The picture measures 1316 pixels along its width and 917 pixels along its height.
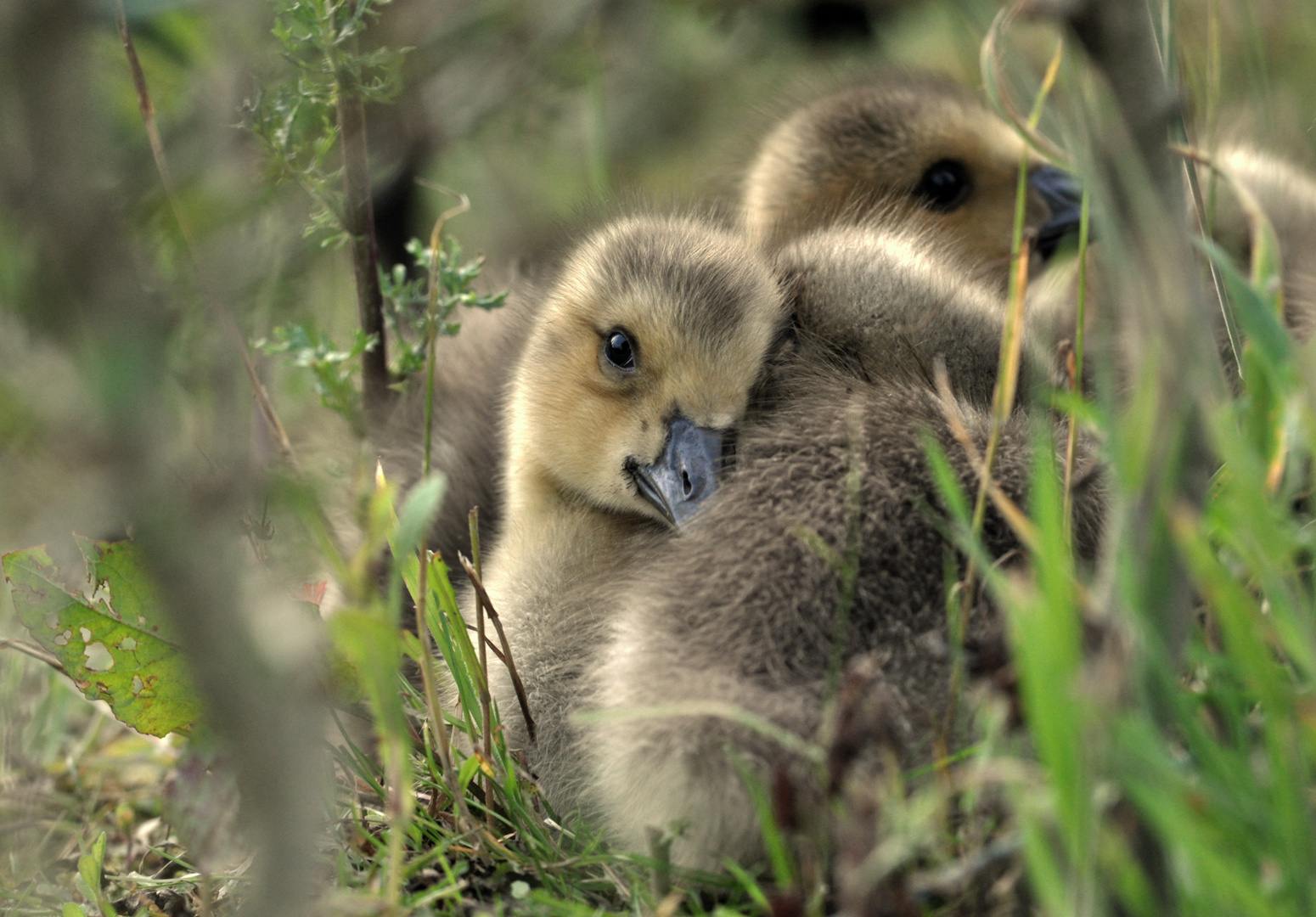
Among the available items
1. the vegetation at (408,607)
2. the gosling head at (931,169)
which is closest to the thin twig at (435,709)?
the vegetation at (408,607)

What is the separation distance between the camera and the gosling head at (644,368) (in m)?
1.86

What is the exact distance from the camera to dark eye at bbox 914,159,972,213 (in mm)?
→ 2971

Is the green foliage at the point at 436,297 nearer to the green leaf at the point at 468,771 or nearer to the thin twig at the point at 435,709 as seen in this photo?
the thin twig at the point at 435,709

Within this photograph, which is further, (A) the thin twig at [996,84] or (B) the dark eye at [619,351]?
(B) the dark eye at [619,351]

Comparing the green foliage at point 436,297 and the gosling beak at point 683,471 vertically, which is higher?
the green foliage at point 436,297

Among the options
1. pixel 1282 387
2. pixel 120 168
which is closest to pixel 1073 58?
pixel 1282 387

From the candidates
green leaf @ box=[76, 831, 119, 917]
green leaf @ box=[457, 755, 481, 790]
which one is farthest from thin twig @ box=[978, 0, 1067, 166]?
green leaf @ box=[76, 831, 119, 917]

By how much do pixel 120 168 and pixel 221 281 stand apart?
0.36 meters

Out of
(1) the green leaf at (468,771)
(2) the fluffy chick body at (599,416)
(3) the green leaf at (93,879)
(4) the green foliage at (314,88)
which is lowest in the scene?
(3) the green leaf at (93,879)

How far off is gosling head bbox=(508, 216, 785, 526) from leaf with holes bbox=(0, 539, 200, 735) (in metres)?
0.62

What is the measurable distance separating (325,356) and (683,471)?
2.12 ft

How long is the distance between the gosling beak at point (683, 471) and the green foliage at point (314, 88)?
728 millimetres

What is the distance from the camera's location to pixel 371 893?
1.44m

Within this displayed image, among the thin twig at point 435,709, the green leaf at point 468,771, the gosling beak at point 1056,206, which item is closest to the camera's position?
the thin twig at point 435,709
